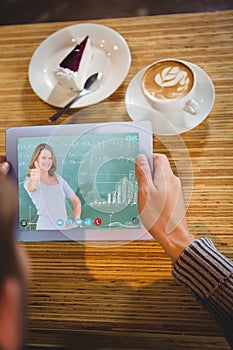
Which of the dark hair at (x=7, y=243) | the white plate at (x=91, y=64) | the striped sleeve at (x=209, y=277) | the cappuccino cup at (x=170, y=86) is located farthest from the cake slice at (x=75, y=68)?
the dark hair at (x=7, y=243)

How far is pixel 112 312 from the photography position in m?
0.95

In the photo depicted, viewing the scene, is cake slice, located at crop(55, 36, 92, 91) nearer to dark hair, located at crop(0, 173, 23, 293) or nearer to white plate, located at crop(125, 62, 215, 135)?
white plate, located at crop(125, 62, 215, 135)

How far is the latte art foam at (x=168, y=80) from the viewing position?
3.26 ft

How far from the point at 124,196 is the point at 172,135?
5.9 inches

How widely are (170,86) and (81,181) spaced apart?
0.24 metres

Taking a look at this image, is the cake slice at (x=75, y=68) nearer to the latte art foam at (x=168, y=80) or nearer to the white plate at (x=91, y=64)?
the white plate at (x=91, y=64)

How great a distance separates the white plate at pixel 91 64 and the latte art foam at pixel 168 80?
69 millimetres

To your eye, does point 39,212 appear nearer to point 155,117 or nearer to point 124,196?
point 124,196

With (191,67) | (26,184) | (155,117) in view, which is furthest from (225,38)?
(26,184)

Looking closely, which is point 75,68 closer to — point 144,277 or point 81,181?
point 81,181

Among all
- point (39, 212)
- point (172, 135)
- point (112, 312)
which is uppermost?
point (172, 135)

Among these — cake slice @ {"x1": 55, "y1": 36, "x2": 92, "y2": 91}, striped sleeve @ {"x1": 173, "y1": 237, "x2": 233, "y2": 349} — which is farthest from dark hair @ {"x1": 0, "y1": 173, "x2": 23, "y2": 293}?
cake slice @ {"x1": 55, "y1": 36, "x2": 92, "y2": 91}

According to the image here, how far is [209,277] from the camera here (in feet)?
2.89

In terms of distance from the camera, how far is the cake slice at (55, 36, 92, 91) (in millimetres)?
1042
